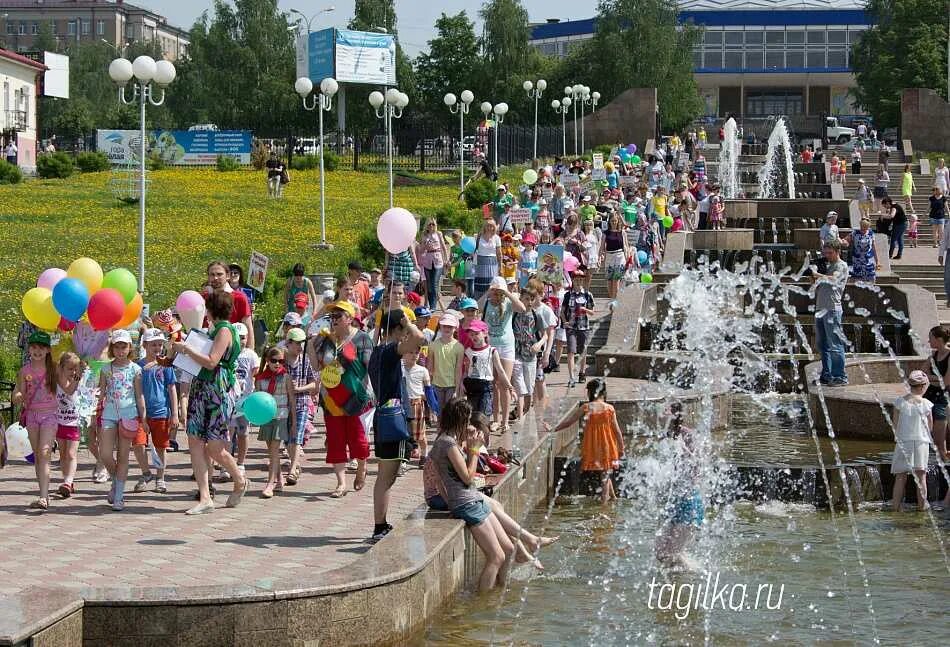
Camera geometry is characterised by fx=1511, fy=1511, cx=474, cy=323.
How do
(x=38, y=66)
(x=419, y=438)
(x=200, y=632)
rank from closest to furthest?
(x=200, y=632)
(x=419, y=438)
(x=38, y=66)

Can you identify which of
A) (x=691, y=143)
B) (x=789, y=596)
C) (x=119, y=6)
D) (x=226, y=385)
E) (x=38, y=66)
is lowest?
(x=789, y=596)

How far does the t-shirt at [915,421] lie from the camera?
11820 millimetres

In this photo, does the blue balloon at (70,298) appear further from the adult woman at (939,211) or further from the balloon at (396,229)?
the adult woman at (939,211)

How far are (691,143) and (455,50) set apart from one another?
85.7 feet

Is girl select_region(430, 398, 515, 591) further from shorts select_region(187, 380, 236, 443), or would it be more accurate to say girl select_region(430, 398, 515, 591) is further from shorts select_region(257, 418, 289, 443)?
shorts select_region(257, 418, 289, 443)

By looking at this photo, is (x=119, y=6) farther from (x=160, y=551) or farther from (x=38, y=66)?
(x=160, y=551)

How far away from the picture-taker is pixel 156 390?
10859 mm

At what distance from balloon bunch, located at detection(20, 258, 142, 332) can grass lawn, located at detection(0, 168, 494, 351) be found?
521 centimetres

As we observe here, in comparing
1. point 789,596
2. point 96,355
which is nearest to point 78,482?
point 96,355

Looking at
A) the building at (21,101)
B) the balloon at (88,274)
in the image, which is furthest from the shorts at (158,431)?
the building at (21,101)

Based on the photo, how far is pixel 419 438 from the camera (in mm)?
12055

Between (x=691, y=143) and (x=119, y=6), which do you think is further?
(x=119, y=6)

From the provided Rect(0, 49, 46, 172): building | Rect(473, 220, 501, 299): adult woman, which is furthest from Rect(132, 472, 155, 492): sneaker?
Rect(0, 49, 46, 172): building

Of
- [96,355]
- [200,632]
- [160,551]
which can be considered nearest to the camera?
[200,632]
